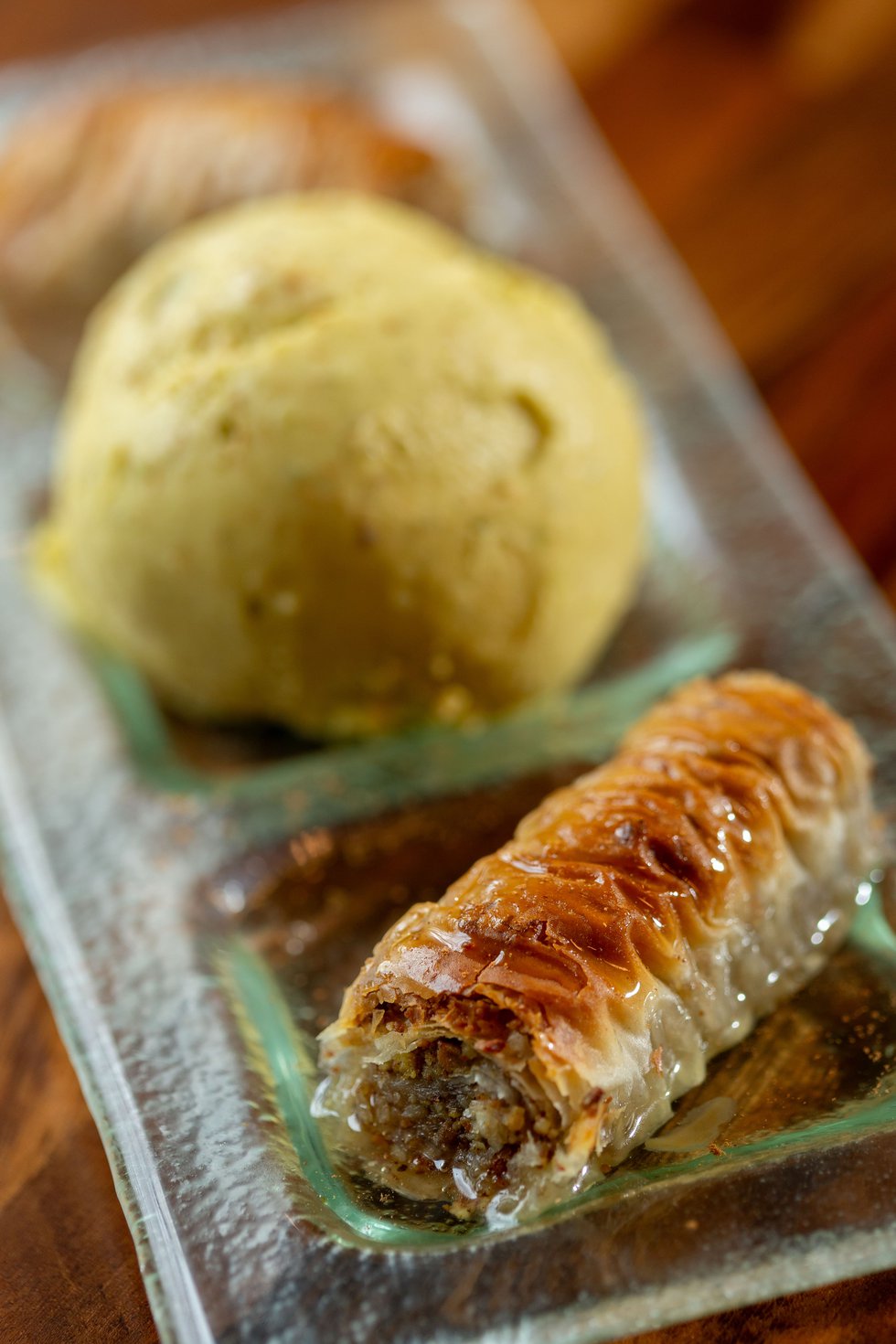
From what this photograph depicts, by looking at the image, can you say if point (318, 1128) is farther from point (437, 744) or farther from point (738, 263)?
point (738, 263)

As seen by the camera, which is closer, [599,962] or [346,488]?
[599,962]

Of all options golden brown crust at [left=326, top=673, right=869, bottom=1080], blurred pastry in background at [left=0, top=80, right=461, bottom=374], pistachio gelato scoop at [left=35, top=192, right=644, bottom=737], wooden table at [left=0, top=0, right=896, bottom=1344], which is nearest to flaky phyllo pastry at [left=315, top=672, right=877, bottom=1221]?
golden brown crust at [left=326, top=673, right=869, bottom=1080]

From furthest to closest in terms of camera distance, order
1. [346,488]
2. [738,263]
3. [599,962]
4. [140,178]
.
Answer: [738,263] → [140,178] → [346,488] → [599,962]

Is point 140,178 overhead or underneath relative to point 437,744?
overhead

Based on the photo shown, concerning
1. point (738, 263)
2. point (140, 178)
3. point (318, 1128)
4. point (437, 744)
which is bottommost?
point (318, 1128)

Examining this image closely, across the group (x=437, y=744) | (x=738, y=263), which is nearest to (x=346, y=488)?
(x=437, y=744)

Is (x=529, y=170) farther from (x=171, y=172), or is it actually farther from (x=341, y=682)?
(x=341, y=682)

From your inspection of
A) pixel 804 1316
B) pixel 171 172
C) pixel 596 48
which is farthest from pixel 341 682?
pixel 596 48

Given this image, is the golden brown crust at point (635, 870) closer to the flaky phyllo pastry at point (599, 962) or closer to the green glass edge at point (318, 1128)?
the flaky phyllo pastry at point (599, 962)
